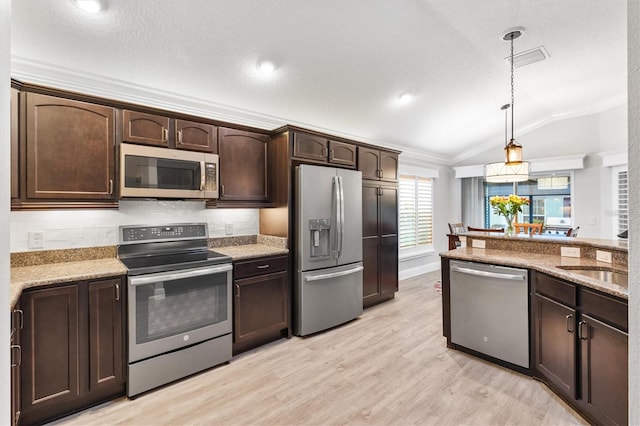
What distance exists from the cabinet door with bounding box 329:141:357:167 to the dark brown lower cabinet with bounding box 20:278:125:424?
2496mm

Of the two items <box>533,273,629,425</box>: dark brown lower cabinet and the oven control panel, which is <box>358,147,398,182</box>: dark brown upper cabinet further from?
<box>533,273,629,425</box>: dark brown lower cabinet

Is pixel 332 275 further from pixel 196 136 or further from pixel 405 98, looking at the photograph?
pixel 405 98

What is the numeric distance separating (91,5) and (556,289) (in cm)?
380

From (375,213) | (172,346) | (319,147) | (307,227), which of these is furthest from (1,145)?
(375,213)

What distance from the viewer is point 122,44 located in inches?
97.7

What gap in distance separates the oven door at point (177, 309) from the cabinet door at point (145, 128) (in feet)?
3.73

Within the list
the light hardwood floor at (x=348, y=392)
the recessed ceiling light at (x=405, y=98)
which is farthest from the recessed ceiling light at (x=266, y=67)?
the light hardwood floor at (x=348, y=392)

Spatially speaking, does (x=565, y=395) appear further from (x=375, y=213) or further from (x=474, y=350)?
(x=375, y=213)

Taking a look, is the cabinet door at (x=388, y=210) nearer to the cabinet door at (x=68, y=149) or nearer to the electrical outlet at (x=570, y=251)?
the electrical outlet at (x=570, y=251)

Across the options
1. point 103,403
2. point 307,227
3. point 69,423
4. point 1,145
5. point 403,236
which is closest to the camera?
Answer: point 1,145

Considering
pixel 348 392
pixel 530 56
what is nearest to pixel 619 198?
pixel 530 56

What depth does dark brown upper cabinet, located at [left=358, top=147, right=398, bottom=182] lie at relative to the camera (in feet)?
13.6

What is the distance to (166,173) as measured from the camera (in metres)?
2.77

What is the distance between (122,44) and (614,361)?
3.98 meters
